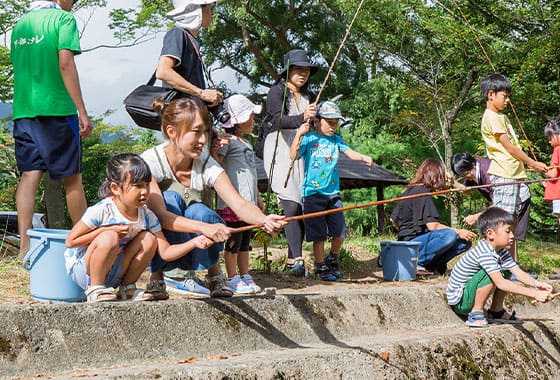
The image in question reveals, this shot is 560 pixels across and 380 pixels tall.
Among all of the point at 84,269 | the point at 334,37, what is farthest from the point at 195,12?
the point at 334,37

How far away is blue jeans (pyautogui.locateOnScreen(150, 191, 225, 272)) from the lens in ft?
11.1

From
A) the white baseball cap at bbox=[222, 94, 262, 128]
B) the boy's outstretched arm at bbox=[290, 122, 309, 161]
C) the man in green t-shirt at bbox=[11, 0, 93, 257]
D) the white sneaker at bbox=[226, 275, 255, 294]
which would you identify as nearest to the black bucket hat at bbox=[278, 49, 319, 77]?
the boy's outstretched arm at bbox=[290, 122, 309, 161]

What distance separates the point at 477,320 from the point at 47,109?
3.01 m

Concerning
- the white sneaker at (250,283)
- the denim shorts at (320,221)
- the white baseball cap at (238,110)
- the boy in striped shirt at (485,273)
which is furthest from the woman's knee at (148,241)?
the denim shorts at (320,221)

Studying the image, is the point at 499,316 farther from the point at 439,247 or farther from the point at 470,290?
the point at 439,247

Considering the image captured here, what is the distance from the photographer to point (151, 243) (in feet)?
10.4

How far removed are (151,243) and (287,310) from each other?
892 millimetres

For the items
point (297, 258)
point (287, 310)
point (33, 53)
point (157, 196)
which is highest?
point (33, 53)

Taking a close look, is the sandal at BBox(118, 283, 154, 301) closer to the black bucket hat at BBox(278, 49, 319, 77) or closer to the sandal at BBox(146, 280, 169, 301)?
the sandal at BBox(146, 280, 169, 301)

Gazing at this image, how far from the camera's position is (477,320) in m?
4.36

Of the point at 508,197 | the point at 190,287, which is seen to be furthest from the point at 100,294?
the point at 508,197

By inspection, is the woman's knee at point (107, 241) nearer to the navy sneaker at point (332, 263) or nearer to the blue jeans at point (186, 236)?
the blue jeans at point (186, 236)

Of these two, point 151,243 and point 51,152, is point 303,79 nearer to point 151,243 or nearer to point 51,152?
point 51,152

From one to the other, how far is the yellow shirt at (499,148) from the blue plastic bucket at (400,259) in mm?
951
